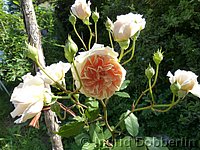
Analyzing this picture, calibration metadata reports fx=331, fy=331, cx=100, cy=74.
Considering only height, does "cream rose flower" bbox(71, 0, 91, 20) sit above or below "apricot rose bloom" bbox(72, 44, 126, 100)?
above

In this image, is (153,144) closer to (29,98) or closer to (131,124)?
(131,124)

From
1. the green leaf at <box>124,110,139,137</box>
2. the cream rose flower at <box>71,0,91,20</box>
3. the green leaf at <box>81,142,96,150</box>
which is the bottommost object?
the green leaf at <box>81,142,96,150</box>

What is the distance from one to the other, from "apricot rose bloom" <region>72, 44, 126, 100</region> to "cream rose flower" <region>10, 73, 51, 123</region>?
7cm

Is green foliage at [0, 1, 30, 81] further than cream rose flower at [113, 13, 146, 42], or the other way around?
green foliage at [0, 1, 30, 81]

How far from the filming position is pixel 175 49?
2.13 meters

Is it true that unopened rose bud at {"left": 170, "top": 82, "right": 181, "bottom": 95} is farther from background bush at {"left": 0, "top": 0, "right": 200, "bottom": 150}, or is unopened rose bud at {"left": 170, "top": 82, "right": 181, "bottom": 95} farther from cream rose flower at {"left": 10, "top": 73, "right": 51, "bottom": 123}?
background bush at {"left": 0, "top": 0, "right": 200, "bottom": 150}

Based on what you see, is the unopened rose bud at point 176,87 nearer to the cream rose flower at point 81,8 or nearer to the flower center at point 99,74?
the flower center at point 99,74

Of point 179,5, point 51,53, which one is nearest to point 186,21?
point 179,5

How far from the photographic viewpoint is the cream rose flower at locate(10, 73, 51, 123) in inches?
23.3

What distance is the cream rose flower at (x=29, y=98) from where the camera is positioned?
0.59 metres

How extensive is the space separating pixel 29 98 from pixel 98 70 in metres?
0.13

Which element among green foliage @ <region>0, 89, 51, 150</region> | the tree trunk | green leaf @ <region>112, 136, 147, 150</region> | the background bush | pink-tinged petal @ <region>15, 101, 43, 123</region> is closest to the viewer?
pink-tinged petal @ <region>15, 101, 43, 123</region>

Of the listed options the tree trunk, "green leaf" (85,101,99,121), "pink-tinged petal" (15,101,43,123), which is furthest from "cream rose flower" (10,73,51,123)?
the tree trunk

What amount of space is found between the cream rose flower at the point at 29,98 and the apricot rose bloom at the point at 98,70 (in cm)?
7
